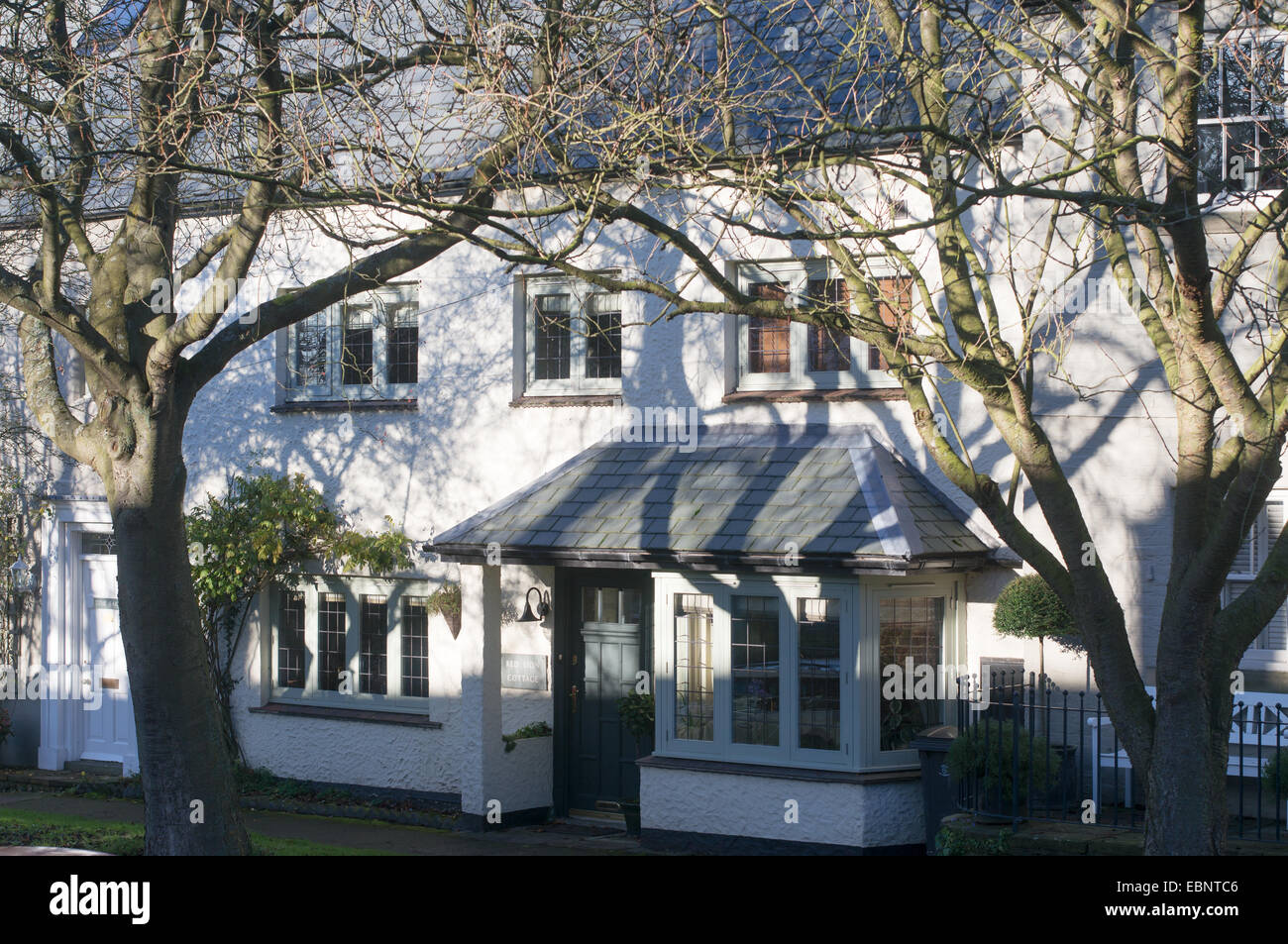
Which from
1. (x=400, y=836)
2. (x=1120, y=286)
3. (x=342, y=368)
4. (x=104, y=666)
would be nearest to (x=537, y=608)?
(x=400, y=836)

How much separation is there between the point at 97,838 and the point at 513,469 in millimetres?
4971

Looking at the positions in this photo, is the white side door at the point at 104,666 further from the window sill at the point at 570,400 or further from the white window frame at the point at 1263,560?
the white window frame at the point at 1263,560

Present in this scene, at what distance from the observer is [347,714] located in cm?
1397

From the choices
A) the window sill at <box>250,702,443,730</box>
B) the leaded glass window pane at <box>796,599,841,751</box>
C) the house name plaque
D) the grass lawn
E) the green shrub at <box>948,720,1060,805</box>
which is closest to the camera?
the green shrub at <box>948,720,1060,805</box>

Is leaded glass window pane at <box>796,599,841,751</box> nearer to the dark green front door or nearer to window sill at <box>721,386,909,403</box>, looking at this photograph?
window sill at <box>721,386,909,403</box>

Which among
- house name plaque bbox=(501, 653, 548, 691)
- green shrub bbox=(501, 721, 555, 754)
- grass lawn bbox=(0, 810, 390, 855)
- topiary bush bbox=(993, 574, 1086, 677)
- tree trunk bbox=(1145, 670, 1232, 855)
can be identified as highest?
topiary bush bbox=(993, 574, 1086, 677)

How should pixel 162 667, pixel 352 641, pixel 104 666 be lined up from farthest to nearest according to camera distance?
pixel 104 666 < pixel 352 641 < pixel 162 667

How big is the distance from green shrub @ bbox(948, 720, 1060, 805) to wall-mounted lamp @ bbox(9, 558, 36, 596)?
11079 millimetres

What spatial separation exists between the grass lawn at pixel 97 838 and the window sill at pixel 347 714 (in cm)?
185

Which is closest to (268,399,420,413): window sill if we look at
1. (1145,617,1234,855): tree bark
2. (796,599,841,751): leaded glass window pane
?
(796,599,841,751): leaded glass window pane

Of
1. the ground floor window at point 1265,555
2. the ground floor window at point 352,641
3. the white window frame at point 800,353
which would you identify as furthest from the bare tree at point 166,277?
the ground floor window at point 1265,555

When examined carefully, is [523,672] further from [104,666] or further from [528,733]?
[104,666]

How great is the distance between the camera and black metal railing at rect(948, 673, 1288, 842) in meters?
9.59

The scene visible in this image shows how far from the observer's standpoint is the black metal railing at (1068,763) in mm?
9594
